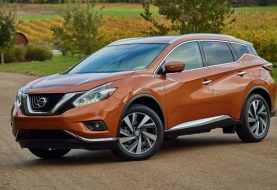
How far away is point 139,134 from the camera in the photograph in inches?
408

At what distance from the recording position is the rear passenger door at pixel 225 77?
11.5 metres

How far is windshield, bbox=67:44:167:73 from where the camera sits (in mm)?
10951

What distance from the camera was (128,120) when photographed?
10.2 meters

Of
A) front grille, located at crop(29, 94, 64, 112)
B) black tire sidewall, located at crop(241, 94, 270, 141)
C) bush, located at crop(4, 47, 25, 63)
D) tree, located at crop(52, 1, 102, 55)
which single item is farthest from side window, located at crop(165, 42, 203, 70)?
bush, located at crop(4, 47, 25, 63)

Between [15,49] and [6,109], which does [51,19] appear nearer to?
[15,49]

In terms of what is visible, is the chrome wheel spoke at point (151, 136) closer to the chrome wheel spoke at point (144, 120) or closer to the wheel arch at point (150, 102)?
the chrome wheel spoke at point (144, 120)

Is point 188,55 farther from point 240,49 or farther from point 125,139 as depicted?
point 125,139

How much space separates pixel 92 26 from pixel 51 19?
2306 inches

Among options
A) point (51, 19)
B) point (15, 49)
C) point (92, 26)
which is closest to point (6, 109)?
point (92, 26)

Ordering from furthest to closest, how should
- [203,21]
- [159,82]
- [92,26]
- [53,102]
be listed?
[92,26]
[203,21]
[159,82]
[53,102]

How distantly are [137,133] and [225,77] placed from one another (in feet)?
6.42

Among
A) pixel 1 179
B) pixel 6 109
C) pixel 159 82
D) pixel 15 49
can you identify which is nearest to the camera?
pixel 1 179

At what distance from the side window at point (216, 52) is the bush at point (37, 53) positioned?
42.2 metres

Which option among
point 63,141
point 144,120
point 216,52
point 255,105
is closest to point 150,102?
point 144,120
